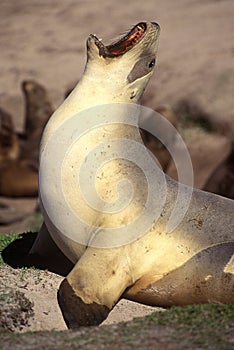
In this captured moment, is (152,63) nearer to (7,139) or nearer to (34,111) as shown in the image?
(7,139)

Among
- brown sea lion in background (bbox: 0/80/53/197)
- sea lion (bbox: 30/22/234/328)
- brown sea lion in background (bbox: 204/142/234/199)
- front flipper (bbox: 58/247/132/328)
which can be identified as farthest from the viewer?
brown sea lion in background (bbox: 0/80/53/197)

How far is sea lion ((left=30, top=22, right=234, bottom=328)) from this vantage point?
18.4ft

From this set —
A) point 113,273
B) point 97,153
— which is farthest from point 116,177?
point 113,273

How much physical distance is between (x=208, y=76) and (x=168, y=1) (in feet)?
13.7

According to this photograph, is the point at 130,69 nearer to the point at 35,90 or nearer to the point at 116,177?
the point at 116,177

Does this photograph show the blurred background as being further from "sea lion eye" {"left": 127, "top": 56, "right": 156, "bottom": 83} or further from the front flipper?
the front flipper

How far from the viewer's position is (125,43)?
625 cm

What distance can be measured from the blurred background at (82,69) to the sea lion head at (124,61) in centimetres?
496

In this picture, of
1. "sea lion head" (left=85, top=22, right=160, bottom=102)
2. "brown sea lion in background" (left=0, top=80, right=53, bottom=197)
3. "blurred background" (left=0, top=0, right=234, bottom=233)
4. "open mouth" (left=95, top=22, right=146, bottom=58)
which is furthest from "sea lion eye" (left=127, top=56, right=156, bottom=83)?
"brown sea lion in background" (left=0, top=80, right=53, bottom=197)

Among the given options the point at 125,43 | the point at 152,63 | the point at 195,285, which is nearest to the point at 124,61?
the point at 125,43

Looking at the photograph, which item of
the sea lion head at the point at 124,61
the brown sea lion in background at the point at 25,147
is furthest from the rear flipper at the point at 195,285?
the brown sea lion in background at the point at 25,147

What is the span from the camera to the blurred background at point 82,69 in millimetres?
13641

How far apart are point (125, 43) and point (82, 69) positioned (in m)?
10.4

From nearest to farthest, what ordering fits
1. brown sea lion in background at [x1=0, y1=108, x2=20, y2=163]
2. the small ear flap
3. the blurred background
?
the small ear flap → the blurred background → brown sea lion in background at [x1=0, y1=108, x2=20, y2=163]
